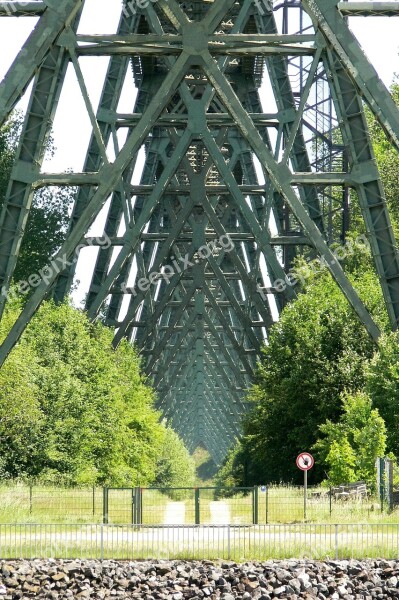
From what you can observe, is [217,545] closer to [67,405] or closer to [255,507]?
[255,507]

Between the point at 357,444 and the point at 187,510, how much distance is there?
440 centimetres

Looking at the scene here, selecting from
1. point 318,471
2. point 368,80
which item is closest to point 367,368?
point 318,471

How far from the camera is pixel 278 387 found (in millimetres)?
40125

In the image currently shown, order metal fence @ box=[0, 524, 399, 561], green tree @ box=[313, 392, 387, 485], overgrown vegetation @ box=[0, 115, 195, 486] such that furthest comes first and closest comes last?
overgrown vegetation @ box=[0, 115, 195, 486] → green tree @ box=[313, 392, 387, 485] → metal fence @ box=[0, 524, 399, 561]

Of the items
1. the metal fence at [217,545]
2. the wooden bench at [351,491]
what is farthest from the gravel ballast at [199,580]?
the wooden bench at [351,491]

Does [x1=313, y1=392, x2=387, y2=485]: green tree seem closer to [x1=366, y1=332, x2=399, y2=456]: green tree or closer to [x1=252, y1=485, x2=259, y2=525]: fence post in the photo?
[x1=366, y1=332, x2=399, y2=456]: green tree

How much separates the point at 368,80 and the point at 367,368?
10544 millimetres

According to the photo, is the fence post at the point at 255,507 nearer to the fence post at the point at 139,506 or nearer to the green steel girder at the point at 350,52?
the fence post at the point at 139,506

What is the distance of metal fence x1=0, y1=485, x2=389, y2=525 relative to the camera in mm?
26953

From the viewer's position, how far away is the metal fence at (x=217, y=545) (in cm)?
2172

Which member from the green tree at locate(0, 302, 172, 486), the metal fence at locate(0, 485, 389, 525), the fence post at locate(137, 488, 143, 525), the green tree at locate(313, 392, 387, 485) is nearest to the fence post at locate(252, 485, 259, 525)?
the metal fence at locate(0, 485, 389, 525)

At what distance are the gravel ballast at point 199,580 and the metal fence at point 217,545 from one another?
577mm

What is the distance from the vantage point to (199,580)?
800 inches

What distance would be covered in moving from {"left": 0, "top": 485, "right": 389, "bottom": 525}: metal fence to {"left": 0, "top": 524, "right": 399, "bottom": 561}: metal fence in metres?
3.09
